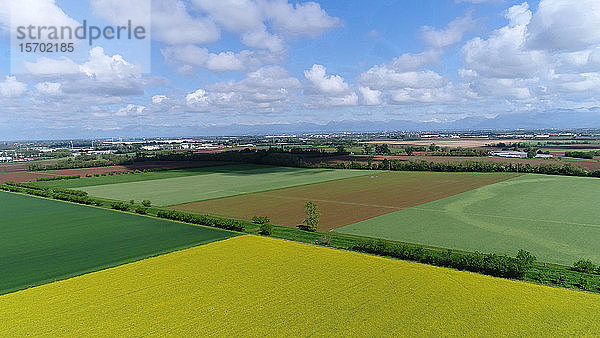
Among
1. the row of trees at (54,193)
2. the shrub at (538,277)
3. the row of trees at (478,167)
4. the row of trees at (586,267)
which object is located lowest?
the row of trees at (54,193)

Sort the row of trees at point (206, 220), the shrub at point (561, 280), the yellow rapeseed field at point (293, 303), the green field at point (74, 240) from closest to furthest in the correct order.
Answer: the yellow rapeseed field at point (293, 303)
the shrub at point (561, 280)
the green field at point (74, 240)
the row of trees at point (206, 220)

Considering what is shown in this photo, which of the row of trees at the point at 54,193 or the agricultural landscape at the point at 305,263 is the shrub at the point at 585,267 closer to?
the agricultural landscape at the point at 305,263

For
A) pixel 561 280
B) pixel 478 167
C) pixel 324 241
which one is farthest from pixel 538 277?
pixel 478 167

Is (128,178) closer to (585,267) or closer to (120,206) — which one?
(120,206)

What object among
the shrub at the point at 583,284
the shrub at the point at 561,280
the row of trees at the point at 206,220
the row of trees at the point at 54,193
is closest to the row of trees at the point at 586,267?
the shrub at the point at 583,284

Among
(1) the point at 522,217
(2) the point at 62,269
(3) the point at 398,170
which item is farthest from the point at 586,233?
(3) the point at 398,170

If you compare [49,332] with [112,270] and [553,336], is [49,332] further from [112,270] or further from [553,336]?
[553,336]

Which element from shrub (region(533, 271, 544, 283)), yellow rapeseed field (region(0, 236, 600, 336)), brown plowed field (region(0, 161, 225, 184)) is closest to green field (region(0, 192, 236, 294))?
yellow rapeseed field (region(0, 236, 600, 336))

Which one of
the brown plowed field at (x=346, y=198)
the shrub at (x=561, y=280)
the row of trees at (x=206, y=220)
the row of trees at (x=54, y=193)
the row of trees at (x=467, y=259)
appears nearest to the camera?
the shrub at (x=561, y=280)

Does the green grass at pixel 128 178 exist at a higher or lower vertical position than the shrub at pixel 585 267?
lower
